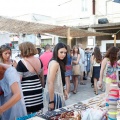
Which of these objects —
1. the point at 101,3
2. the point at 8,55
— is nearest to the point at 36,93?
the point at 8,55

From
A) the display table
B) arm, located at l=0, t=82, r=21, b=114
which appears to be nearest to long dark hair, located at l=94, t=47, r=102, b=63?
the display table

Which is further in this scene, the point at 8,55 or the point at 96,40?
the point at 96,40

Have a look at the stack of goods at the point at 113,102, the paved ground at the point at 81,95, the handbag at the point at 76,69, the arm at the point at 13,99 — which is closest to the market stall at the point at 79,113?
the stack of goods at the point at 113,102

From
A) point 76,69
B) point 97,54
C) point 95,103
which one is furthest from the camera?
point 76,69

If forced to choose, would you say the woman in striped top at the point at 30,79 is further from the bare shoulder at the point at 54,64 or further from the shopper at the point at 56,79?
the bare shoulder at the point at 54,64

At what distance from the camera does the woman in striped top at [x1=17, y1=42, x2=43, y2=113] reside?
2885 millimetres

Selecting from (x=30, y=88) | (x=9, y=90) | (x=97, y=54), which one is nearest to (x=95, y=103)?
(x=30, y=88)

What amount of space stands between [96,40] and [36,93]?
13.4 metres

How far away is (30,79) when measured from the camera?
2920 millimetres

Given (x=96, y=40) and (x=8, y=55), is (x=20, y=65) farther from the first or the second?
(x=96, y=40)

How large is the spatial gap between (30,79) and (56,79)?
0.43 m

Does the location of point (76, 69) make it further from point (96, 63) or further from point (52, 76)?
point (52, 76)

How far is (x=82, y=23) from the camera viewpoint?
16641 mm

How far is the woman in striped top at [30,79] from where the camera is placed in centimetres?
288
